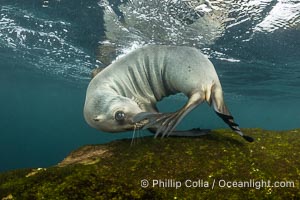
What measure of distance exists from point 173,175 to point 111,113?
173 cm

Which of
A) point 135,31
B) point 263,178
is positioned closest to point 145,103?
point 263,178

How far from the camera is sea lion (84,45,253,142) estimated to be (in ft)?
13.7

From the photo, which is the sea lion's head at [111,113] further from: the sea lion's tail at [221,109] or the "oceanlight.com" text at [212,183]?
the "oceanlight.com" text at [212,183]

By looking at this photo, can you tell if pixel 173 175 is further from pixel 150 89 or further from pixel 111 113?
pixel 150 89

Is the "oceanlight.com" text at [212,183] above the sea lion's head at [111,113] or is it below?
below

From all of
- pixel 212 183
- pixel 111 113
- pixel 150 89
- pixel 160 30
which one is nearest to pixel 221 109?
pixel 212 183

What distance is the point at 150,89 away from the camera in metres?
5.64

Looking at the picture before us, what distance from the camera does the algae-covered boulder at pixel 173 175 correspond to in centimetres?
285

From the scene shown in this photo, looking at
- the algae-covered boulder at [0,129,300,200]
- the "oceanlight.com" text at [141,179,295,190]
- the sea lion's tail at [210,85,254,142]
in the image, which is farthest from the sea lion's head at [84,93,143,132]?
the "oceanlight.com" text at [141,179,295,190]

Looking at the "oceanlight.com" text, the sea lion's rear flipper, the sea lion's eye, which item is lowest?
the "oceanlight.com" text

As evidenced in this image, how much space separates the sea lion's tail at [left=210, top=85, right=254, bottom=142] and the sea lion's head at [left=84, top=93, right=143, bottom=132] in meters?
1.14

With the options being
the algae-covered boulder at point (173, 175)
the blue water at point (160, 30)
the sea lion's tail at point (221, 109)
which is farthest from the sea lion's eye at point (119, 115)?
the blue water at point (160, 30)

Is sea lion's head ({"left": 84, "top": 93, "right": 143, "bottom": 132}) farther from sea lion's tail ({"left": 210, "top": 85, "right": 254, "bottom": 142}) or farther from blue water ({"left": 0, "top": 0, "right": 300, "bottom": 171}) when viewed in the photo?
blue water ({"left": 0, "top": 0, "right": 300, "bottom": 171})

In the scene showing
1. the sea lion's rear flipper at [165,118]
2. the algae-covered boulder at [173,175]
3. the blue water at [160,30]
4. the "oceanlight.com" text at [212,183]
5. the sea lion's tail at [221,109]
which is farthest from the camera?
the blue water at [160,30]
